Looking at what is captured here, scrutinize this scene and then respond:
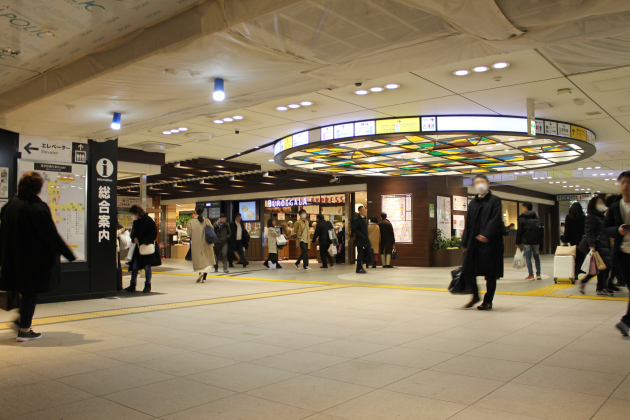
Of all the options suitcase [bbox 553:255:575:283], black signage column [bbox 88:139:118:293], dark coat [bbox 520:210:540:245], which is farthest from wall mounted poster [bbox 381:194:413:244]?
black signage column [bbox 88:139:118:293]

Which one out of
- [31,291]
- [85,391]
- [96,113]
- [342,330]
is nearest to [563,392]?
[342,330]

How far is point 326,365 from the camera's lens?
3.68 metres

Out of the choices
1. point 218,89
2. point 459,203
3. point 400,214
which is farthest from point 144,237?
point 459,203

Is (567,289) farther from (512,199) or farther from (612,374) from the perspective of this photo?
(512,199)

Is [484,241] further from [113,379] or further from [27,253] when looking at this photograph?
[27,253]

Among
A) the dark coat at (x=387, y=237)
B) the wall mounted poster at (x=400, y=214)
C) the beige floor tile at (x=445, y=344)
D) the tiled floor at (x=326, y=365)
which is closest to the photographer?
the tiled floor at (x=326, y=365)

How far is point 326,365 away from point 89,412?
166 centimetres

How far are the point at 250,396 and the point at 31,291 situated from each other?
273cm

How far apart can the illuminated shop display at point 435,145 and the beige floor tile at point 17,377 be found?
7.73 m

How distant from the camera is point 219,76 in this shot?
484 centimetres

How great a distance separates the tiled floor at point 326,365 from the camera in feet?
9.07

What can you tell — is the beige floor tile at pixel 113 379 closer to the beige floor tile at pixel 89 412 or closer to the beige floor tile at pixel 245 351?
the beige floor tile at pixel 89 412

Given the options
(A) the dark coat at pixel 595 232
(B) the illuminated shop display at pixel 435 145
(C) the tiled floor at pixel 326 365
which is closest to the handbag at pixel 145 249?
(C) the tiled floor at pixel 326 365

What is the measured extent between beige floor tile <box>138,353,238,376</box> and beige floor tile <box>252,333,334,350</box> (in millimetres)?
654
